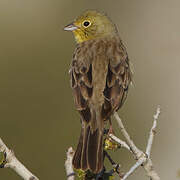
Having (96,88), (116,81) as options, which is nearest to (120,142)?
(96,88)

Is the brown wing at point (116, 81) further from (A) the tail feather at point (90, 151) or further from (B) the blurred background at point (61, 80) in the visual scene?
(B) the blurred background at point (61, 80)

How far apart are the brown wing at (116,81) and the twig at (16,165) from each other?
1.25 metres

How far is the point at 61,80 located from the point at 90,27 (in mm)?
4523

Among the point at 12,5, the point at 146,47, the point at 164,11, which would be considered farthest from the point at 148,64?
the point at 12,5

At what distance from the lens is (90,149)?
483cm

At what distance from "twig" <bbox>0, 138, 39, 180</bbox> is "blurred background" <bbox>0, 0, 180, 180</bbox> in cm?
494

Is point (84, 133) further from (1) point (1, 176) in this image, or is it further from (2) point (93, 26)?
(1) point (1, 176)

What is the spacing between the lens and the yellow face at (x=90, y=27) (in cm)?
646

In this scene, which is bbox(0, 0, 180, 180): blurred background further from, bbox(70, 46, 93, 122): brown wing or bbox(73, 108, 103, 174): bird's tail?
bbox(73, 108, 103, 174): bird's tail

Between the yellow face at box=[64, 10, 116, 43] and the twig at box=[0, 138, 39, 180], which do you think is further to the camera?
the yellow face at box=[64, 10, 116, 43]

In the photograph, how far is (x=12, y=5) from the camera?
14445 mm

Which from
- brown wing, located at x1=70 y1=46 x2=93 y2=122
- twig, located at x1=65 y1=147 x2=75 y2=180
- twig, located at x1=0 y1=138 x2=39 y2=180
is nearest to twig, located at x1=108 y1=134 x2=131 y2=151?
twig, located at x1=65 y1=147 x2=75 y2=180

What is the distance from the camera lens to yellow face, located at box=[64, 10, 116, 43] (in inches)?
255

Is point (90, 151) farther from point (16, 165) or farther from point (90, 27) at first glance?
point (90, 27)
